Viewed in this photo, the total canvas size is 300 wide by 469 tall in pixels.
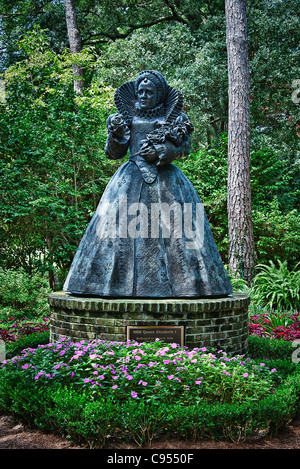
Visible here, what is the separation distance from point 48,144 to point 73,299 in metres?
6.41

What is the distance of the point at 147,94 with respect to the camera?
19.3 feet

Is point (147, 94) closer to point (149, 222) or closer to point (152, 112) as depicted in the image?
→ point (152, 112)

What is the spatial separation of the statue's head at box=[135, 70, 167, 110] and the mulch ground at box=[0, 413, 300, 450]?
394 centimetres

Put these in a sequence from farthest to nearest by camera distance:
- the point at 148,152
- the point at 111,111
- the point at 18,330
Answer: the point at 111,111 → the point at 18,330 → the point at 148,152

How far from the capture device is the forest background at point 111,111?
10758mm

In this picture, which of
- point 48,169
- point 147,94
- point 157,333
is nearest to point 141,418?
point 157,333

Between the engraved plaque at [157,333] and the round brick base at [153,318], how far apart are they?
4 cm

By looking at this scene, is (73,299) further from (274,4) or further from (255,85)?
(274,4)

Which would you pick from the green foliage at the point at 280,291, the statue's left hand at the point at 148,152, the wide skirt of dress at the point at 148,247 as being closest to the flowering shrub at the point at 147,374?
the wide skirt of dress at the point at 148,247

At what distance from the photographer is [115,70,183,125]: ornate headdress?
19.3 ft

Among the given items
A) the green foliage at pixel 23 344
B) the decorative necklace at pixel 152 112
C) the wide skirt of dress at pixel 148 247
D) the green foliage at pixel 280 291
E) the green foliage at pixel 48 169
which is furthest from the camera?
the green foliage at pixel 48 169

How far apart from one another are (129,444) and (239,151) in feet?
27.9

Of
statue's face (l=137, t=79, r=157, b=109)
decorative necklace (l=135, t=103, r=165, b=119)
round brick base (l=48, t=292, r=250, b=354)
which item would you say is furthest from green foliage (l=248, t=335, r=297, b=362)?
statue's face (l=137, t=79, r=157, b=109)

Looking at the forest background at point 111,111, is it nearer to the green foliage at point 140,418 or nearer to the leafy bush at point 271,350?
the leafy bush at point 271,350
